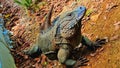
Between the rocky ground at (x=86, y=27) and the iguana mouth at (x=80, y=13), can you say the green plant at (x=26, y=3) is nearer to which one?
the rocky ground at (x=86, y=27)

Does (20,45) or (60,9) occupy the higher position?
(60,9)

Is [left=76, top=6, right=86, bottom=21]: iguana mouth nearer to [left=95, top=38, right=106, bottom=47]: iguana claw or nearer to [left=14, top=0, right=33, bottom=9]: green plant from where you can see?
[left=95, top=38, right=106, bottom=47]: iguana claw

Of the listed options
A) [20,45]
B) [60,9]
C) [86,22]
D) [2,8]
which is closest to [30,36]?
[20,45]

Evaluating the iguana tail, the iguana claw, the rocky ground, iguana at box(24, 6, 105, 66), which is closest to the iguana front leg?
iguana at box(24, 6, 105, 66)

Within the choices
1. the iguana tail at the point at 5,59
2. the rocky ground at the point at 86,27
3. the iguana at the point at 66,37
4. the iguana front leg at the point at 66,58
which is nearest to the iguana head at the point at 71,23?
the iguana at the point at 66,37

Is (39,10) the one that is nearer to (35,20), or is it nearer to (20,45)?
(35,20)
